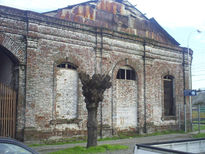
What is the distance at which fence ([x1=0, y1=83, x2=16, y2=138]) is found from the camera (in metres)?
10.9

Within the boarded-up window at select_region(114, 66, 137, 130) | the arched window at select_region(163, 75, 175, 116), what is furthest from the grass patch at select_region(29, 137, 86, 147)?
the arched window at select_region(163, 75, 175, 116)

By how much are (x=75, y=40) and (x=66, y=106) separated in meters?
3.36

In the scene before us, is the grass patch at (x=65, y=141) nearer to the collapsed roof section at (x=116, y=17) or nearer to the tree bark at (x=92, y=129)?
the tree bark at (x=92, y=129)

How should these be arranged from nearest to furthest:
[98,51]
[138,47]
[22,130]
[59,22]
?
[22,130] < [59,22] < [98,51] < [138,47]

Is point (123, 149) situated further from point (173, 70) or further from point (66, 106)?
point (173, 70)

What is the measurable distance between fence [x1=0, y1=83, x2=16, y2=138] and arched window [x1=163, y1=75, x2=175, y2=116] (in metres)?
10.2

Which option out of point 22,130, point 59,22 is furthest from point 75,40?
point 22,130

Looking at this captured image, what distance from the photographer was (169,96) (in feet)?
58.7

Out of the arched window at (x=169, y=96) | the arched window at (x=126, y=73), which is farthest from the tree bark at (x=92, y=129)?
the arched window at (x=169, y=96)

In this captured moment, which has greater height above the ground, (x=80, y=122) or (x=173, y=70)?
(x=173, y=70)

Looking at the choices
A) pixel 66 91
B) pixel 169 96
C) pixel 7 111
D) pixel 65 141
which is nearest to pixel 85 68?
pixel 66 91

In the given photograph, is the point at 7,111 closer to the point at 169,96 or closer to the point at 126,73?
the point at 126,73

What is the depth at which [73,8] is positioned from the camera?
14297 millimetres

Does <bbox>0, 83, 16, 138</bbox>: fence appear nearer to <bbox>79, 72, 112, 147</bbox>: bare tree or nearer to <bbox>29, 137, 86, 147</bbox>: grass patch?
<bbox>29, 137, 86, 147</bbox>: grass patch
